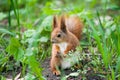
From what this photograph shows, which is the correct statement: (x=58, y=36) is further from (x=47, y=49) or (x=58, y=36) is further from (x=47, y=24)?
(x=47, y=24)

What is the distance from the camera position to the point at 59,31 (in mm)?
3412

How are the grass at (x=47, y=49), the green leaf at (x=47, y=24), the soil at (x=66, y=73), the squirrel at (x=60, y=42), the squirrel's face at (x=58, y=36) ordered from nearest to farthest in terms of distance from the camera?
the grass at (x=47, y=49), the soil at (x=66, y=73), the squirrel at (x=60, y=42), the squirrel's face at (x=58, y=36), the green leaf at (x=47, y=24)

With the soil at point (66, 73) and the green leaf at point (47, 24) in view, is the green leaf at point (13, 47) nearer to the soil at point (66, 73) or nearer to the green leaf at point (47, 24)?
the soil at point (66, 73)

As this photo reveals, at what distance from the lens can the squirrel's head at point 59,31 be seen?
3.37 m

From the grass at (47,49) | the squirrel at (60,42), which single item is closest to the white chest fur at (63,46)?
the squirrel at (60,42)

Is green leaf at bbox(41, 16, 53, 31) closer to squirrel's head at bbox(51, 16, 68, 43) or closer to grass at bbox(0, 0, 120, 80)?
grass at bbox(0, 0, 120, 80)

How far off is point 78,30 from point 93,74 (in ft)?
2.35

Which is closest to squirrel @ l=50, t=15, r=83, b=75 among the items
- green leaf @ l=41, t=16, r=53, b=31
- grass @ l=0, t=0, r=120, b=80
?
grass @ l=0, t=0, r=120, b=80

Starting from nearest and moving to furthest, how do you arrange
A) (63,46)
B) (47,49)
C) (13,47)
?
(13,47), (63,46), (47,49)

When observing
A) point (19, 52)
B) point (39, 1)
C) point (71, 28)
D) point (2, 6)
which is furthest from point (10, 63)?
point (39, 1)

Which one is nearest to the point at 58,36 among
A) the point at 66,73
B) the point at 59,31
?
the point at 59,31

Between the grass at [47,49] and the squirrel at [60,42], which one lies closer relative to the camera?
the grass at [47,49]

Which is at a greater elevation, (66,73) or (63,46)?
(63,46)

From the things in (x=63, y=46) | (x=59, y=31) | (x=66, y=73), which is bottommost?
(x=66, y=73)
